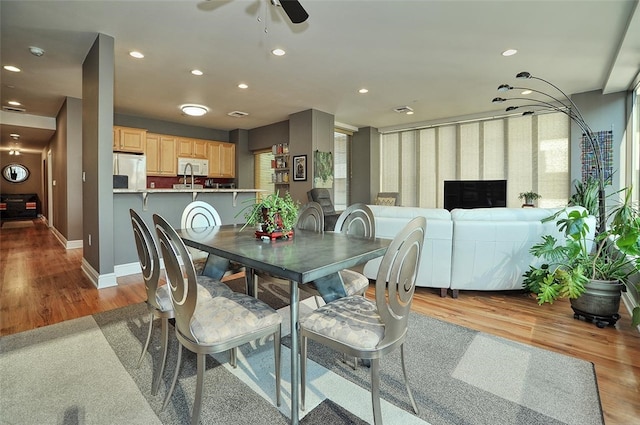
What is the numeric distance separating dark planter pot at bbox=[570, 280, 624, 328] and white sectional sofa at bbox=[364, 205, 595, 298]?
0.58 metres

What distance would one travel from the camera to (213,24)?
3.01m

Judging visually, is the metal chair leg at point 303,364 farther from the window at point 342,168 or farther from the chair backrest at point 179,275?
the window at point 342,168

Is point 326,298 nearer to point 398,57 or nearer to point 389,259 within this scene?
point 389,259

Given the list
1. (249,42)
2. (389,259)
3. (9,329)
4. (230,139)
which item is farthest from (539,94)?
(9,329)

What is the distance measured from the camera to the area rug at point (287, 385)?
1498 millimetres

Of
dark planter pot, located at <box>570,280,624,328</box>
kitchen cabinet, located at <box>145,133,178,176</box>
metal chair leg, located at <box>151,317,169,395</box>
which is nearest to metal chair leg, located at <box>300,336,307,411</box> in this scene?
metal chair leg, located at <box>151,317,169,395</box>

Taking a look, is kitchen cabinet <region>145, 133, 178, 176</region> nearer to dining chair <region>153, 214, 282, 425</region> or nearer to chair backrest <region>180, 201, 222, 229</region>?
chair backrest <region>180, 201, 222, 229</region>

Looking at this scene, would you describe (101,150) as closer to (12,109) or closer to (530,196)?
(12,109)

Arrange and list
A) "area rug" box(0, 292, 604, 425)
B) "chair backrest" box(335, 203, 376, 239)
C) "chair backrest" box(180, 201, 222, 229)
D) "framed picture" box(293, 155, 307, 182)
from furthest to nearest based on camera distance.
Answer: "framed picture" box(293, 155, 307, 182) < "chair backrest" box(180, 201, 222, 229) < "chair backrest" box(335, 203, 376, 239) < "area rug" box(0, 292, 604, 425)

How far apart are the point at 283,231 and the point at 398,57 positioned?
2841 millimetres

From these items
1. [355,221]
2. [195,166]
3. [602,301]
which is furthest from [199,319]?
[195,166]

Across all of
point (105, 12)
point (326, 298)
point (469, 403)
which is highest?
point (105, 12)

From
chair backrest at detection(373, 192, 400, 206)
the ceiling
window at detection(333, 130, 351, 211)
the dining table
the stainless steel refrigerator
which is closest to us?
the dining table

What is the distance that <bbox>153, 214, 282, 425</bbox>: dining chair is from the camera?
4.34 ft
